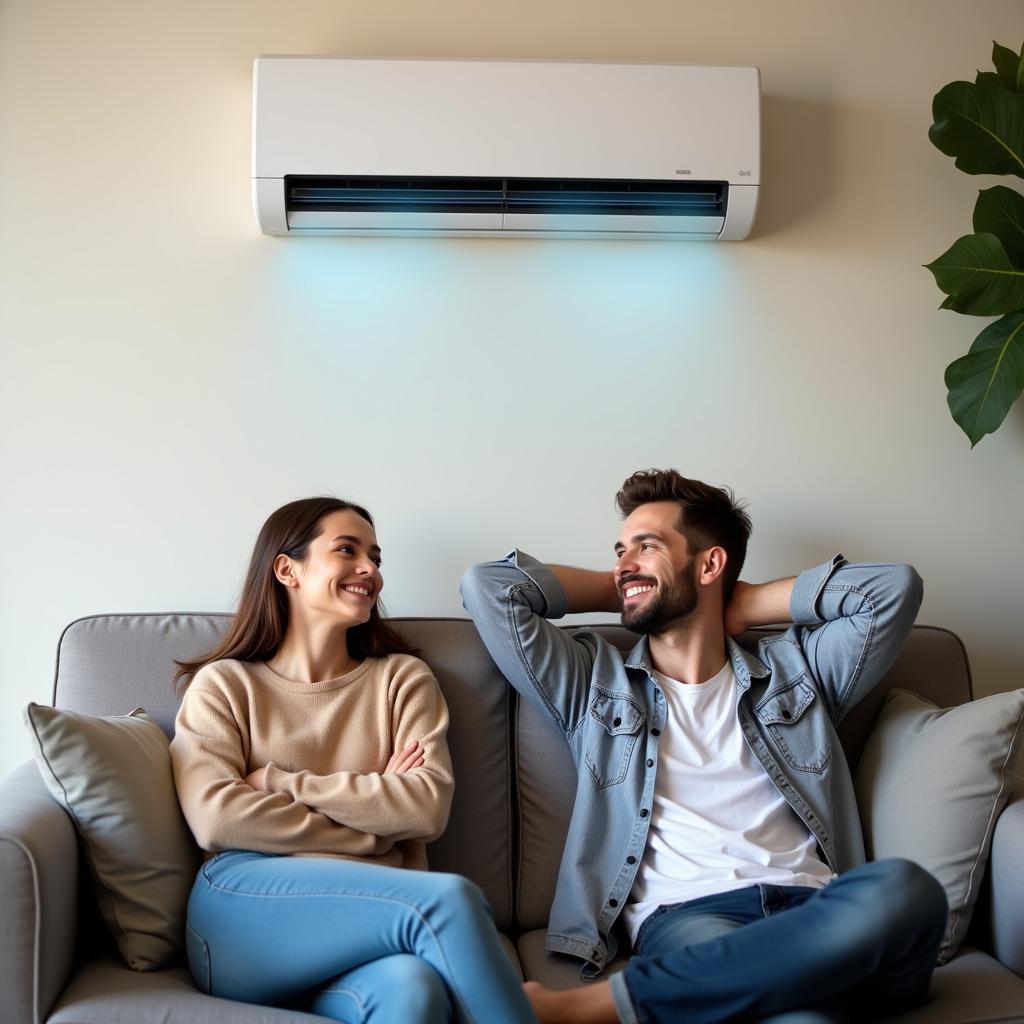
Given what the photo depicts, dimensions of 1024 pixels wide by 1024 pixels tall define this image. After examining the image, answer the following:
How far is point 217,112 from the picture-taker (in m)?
2.52

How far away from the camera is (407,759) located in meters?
1.96

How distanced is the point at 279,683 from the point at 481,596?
40 centimetres

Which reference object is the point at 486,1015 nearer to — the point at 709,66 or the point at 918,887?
the point at 918,887

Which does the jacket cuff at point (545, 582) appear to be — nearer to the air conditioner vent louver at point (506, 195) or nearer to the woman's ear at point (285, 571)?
→ the woman's ear at point (285, 571)

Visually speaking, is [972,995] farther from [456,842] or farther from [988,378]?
[988,378]

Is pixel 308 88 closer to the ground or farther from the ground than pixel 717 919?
farther from the ground

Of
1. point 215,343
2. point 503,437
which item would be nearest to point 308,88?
point 215,343

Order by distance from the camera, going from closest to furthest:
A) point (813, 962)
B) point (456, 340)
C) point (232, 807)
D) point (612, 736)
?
point (813, 962) → point (232, 807) → point (612, 736) → point (456, 340)

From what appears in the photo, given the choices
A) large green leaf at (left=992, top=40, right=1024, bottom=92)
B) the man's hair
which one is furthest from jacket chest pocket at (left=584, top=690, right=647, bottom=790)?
large green leaf at (left=992, top=40, right=1024, bottom=92)

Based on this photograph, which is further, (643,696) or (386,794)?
(643,696)

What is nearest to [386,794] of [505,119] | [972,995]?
[972,995]

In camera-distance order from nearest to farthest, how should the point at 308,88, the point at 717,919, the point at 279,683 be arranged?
1. the point at 717,919
2. the point at 279,683
3. the point at 308,88

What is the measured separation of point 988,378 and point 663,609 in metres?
0.92

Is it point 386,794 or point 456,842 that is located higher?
point 386,794
